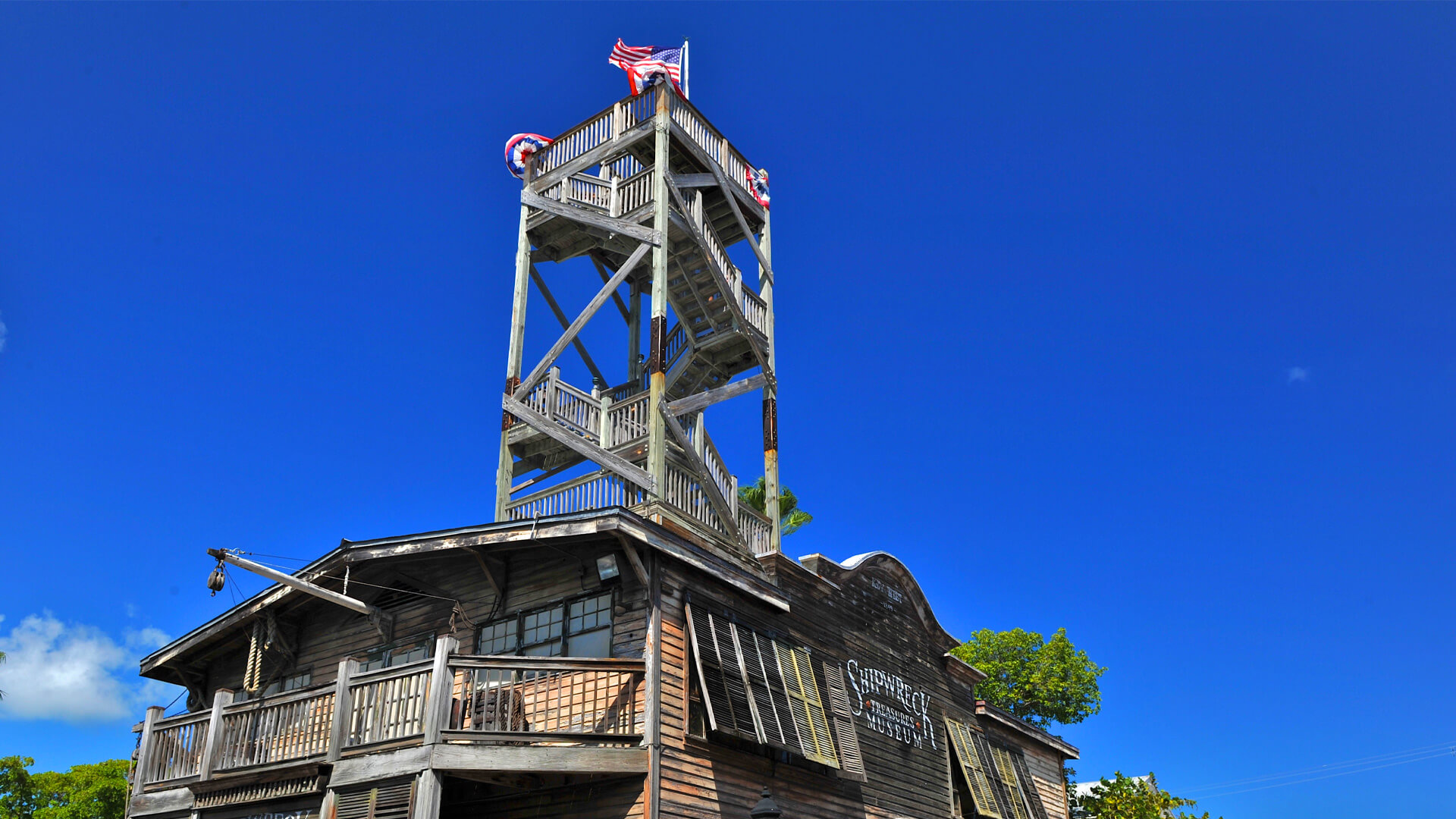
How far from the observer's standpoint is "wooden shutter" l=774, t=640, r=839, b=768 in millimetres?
16875

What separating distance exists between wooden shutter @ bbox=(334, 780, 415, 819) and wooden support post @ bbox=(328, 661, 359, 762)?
1.72 ft

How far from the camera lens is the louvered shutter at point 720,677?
1513 cm

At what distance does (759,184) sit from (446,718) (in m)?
15.9

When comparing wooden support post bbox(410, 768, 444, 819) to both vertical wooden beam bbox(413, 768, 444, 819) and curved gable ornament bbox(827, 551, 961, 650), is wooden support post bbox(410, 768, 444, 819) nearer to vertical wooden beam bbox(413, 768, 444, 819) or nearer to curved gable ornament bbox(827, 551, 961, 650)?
vertical wooden beam bbox(413, 768, 444, 819)

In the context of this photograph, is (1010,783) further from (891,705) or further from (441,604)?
(441,604)

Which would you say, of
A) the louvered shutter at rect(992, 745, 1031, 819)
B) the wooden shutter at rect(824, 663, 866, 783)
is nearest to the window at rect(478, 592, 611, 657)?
the wooden shutter at rect(824, 663, 866, 783)

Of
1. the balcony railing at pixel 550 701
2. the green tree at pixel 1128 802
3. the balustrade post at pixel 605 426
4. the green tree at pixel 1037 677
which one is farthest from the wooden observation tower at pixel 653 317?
the green tree at pixel 1037 677

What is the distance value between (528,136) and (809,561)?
11.4 meters

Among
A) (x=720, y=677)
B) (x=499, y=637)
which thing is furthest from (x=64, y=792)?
(x=720, y=677)

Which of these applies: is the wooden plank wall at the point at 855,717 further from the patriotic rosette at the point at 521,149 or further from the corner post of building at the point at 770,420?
the patriotic rosette at the point at 521,149

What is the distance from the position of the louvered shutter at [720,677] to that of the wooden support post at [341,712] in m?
4.49

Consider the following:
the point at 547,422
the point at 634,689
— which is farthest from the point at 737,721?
the point at 547,422

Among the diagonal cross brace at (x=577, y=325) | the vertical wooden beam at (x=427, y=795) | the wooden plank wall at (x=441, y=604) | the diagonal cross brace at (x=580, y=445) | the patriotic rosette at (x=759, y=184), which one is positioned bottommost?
the vertical wooden beam at (x=427, y=795)

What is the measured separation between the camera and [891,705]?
20.5m
